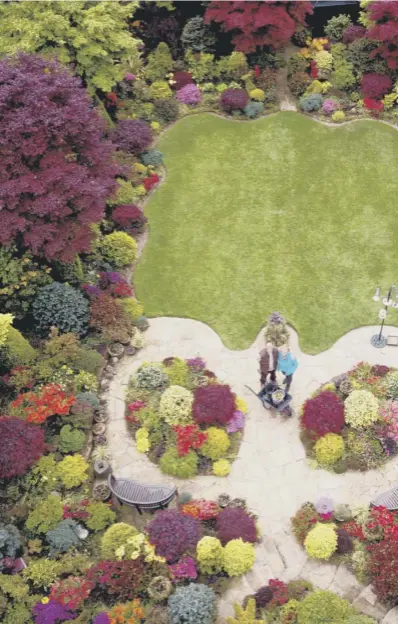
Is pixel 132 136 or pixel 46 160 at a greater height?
pixel 46 160

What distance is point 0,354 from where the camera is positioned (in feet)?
71.0

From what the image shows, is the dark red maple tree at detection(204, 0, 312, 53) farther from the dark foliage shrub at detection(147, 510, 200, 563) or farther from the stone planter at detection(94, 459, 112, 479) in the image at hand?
the dark foliage shrub at detection(147, 510, 200, 563)

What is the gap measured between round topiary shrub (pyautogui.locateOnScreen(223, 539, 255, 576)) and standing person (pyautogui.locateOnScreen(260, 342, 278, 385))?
548cm

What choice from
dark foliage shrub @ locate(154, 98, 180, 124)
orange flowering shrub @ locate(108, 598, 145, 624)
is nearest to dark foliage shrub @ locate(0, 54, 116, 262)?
dark foliage shrub @ locate(154, 98, 180, 124)

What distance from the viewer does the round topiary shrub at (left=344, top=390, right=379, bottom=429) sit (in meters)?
20.3

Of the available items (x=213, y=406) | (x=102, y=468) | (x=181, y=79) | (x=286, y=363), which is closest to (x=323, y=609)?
(x=213, y=406)

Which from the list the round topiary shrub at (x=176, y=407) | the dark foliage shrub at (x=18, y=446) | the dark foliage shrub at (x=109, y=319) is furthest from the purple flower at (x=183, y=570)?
the dark foliage shrub at (x=109, y=319)

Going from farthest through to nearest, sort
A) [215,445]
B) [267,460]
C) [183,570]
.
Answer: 1. [267,460]
2. [215,445]
3. [183,570]

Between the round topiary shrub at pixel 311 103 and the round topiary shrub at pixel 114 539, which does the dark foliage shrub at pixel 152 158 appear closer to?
the round topiary shrub at pixel 311 103

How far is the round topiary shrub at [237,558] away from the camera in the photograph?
17.6 m

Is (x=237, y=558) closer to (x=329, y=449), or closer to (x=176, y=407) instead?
(x=329, y=449)

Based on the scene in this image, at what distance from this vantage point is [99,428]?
2133 cm

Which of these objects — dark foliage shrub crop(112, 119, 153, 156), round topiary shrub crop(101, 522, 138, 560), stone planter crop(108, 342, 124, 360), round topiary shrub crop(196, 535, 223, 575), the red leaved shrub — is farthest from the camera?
dark foliage shrub crop(112, 119, 153, 156)

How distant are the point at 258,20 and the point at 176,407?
19.1m
